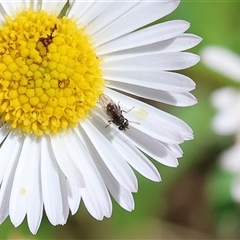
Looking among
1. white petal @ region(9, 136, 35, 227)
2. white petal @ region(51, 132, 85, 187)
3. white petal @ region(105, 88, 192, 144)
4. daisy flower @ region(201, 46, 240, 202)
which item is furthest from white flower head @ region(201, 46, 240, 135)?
white petal @ region(9, 136, 35, 227)

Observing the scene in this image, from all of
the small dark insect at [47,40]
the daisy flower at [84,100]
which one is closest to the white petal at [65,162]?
the daisy flower at [84,100]

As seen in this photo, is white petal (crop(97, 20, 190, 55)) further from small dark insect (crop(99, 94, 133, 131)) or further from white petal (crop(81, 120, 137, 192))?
white petal (crop(81, 120, 137, 192))

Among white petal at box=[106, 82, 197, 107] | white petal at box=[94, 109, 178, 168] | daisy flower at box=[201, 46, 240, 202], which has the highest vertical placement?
daisy flower at box=[201, 46, 240, 202]

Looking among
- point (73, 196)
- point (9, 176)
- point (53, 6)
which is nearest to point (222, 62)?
point (53, 6)

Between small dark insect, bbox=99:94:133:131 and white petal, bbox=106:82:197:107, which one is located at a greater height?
white petal, bbox=106:82:197:107

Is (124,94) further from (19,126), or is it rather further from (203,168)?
(203,168)

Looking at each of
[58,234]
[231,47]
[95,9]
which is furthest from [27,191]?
[231,47]

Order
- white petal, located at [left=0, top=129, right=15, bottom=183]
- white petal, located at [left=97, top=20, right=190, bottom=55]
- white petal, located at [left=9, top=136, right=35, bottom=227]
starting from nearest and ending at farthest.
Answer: white petal, located at [left=97, top=20, right=190, bottom=55]
white petal, located at [left=9, top=136, right=35, bottom=227]
white petal, located at [left=0, top=129, right=15, bottom=183]
